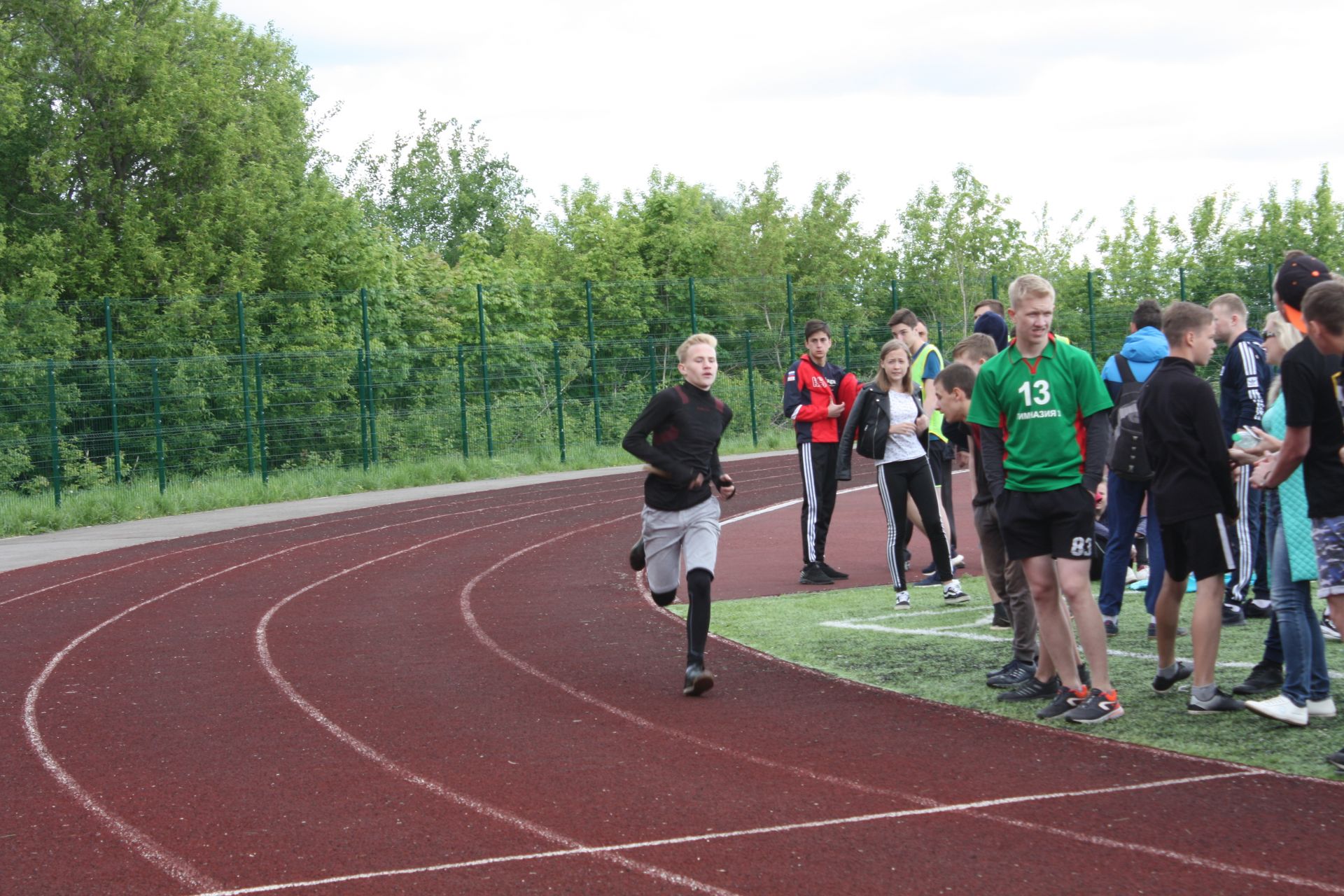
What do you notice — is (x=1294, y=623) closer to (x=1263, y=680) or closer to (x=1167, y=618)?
(x=1167, y=618)

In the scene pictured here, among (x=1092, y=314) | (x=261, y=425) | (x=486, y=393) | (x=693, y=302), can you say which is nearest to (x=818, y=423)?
(x=261, y=425)

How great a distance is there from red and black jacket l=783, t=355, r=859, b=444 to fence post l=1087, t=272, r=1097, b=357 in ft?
82.1

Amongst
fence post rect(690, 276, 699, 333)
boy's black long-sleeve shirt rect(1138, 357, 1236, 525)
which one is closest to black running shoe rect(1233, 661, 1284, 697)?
boy's black long-sleeve shirt rect(1138, 357, 1236, 525)

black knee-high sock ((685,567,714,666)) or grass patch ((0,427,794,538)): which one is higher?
black knee-high sock ((685,567,714,666))

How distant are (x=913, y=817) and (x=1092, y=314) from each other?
31423 millimetres

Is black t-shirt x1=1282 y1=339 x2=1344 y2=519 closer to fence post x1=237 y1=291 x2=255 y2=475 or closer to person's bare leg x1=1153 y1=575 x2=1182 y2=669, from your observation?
person's bare leg x1=1153 y1=575 x2=1182 y2=669

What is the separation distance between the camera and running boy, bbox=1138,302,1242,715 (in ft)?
20.2

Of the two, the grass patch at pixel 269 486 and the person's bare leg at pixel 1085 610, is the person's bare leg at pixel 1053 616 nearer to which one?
the person's bare leg at pixel 1085 610

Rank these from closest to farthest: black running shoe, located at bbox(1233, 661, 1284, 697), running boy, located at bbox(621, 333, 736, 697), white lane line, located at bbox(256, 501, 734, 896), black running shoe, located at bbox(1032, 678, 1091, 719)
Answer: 1. white lane line, located at bbox(256, 501, 734, 896)
2. black running shoe, located at bbox(1032, 678, 1091, 719)
3. black running shoe, located at bbox(1233, 661, 1284, 697)
4. running boy, located at bbox(621, 333, 736, 697)

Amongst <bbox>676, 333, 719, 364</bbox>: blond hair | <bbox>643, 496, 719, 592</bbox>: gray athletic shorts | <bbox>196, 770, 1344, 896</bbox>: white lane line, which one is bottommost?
<bbox>196, 770, 1344, 896</bbox>: white lane line

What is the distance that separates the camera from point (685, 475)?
25.5 feet

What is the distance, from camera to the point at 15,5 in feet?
104

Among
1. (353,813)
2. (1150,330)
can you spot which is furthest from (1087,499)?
(353,813)

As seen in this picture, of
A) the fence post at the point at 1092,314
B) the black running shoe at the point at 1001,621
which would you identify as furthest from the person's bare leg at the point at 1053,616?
the fence post at the point at 1092,314
